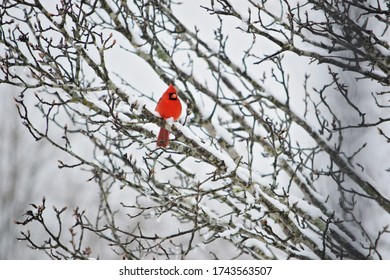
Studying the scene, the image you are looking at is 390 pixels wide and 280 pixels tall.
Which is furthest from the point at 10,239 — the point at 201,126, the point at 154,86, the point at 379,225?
the point at 379,225

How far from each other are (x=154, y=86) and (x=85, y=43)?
7.33ft

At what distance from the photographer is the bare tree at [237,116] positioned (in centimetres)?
329

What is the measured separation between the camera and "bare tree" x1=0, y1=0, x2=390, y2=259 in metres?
3.29

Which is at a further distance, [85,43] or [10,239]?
[10,239]

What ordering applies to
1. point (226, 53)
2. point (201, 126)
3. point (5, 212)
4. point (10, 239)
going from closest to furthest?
point (201, 126), point (226, 53), point (10, 239), point (5, 212)

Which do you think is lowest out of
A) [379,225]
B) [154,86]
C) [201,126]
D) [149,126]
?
[379,225]

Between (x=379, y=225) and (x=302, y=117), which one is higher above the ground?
(x=302, y=117)

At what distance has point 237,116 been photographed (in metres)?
5.00

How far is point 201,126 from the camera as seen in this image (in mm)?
4617

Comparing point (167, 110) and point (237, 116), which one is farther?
point (237, 116)
